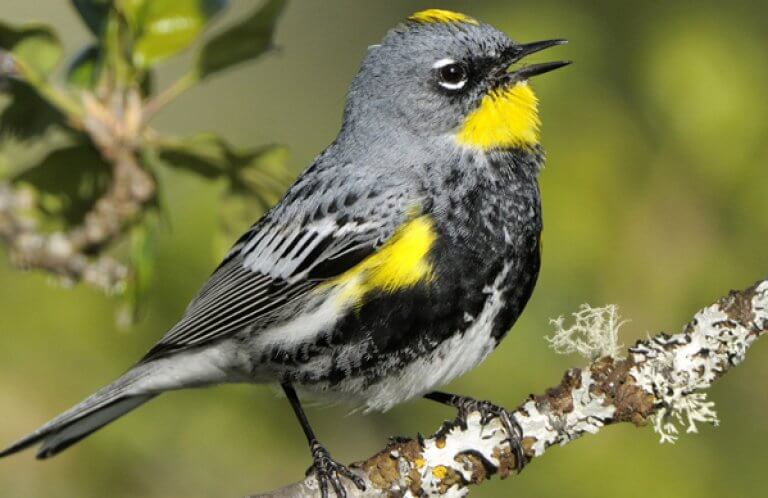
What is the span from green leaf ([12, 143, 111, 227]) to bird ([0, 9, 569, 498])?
608 mm

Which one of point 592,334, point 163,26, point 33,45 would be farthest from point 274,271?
point 592,334

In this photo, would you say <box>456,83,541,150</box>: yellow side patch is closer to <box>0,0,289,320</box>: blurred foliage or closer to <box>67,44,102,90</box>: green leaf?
<box>0,0,289,320</box>: blurred foliage

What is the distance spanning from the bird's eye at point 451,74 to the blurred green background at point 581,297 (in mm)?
233

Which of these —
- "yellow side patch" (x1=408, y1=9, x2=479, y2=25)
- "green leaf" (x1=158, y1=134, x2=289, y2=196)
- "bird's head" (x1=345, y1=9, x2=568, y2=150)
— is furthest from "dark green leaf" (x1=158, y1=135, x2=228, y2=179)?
"yellow side patch" (x1=408, y1=9, x2=479, y2=25)

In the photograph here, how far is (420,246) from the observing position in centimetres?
289

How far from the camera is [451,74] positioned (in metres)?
3.32

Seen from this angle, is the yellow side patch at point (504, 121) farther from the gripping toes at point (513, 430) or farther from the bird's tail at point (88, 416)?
the bird's tail at point (88, 416)

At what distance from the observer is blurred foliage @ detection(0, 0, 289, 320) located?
103 inches

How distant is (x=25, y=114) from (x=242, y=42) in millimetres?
540

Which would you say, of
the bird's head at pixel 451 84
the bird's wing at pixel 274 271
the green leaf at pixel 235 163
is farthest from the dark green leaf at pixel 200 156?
the bird's head at pixel 451 84

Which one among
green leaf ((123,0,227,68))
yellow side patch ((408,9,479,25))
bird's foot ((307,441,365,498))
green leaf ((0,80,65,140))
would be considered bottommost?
bird's foot ((307,441,365,498))

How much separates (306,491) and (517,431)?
18.6 inches

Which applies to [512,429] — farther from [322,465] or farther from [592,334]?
[322,465]

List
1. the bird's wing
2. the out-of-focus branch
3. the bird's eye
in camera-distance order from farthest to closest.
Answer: the bird's eye
the bird's wing
the out-of-focus branch
